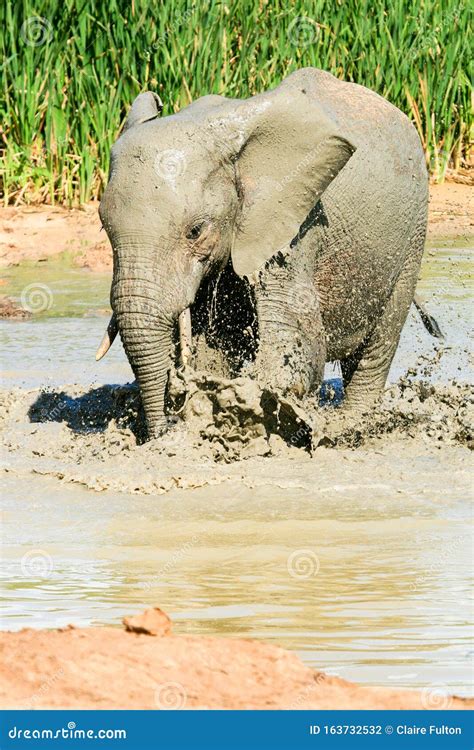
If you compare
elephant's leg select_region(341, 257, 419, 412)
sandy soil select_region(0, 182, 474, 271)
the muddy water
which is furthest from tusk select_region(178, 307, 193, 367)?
sandy soil select_region(0, 182, 474, 271)

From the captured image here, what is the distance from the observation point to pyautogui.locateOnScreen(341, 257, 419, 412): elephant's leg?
9.15 meters

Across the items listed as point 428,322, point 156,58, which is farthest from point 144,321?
point 156,58

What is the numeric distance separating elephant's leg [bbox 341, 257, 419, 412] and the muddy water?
49cm

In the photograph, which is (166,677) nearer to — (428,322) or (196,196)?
(196,196)

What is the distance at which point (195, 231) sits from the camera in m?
7.23

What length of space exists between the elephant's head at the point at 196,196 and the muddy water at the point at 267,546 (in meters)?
0.60

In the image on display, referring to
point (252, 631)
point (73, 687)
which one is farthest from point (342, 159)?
point (73, 687)

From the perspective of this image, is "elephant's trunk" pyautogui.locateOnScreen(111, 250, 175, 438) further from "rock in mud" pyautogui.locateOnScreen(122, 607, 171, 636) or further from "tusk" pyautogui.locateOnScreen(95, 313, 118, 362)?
"rock in mud" pyautogui.locateOnScreen(122, 607, 171, 636)

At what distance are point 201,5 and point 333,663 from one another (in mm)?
11305

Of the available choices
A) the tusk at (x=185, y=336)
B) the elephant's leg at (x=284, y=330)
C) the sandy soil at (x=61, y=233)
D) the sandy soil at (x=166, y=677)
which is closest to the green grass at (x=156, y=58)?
the sandy soil at (x=61, y=233)

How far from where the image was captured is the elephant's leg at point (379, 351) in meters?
9.15

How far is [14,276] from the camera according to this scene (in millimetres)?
13953

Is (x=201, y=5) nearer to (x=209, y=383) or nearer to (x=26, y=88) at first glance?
(x=26, y=88)

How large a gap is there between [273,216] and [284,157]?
0.99ft
